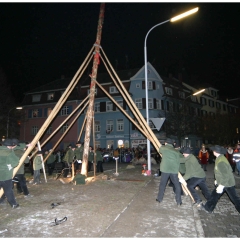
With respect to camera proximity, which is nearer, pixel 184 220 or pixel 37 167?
pixel 184 220

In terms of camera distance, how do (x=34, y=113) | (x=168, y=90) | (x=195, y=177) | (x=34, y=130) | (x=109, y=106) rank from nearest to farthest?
1. (x=195, y=177)
2. (x=109, y=106)
3. (x=168, y=90)
4. (x=34, y=130)
5. (x=34, y=113)

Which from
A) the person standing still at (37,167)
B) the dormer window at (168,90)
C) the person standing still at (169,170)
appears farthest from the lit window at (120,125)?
the person standing still at (169,170)

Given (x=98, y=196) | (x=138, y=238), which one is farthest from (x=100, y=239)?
(x=98, y=196)

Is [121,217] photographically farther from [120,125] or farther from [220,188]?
[120,125]

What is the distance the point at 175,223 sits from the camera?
5.25m

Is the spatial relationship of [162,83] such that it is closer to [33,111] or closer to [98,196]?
[33,111]

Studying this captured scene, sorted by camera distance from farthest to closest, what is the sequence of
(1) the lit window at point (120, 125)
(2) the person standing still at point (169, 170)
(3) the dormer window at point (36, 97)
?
(3) the dormer window at point (36, 97) < (1) the lit window at point (120, 125) < (2) the person standing still at point (169, 170)

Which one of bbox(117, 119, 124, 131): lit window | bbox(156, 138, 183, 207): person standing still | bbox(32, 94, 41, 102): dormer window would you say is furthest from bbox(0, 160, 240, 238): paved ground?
bbox(32, 94, 41, 102): dormer window

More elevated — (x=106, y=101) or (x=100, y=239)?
(x=106, y=101)

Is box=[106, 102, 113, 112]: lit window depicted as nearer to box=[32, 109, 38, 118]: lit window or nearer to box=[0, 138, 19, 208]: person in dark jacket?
box=[32, 109, 38, 118]: lit window

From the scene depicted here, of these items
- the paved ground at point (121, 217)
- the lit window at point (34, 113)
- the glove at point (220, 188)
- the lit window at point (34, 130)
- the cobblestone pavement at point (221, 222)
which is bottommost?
the cobblestone pavement at point (221, 222)

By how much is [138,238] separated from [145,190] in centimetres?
445

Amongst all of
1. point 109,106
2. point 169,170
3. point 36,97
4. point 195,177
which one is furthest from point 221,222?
point 36,97

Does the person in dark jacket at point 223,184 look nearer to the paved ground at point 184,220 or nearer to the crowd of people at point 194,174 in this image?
the crowd of people at point 194,174
